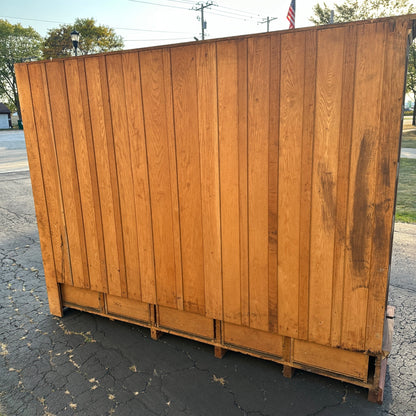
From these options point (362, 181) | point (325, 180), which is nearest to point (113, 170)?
point (325, 180)

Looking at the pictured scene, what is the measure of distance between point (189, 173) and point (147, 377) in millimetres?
1602

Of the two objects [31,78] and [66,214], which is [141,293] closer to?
[66,214]

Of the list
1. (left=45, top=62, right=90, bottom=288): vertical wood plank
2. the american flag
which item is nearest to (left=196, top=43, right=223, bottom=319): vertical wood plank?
(left=45, top=62, right=90, bottom=288): vertical wood plank

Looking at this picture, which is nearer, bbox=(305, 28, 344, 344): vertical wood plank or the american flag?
bbox=(305, 28, 344, 344): vertical wood plank

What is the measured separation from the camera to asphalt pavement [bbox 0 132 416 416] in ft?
8.09

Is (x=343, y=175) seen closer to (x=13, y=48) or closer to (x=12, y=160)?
(x=12, y=160)

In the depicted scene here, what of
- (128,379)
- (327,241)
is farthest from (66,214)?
(327,241)

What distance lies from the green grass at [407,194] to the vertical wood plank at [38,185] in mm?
5922

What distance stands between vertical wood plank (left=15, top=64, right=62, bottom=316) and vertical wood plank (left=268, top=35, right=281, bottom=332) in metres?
2.22

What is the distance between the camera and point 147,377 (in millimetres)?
2787

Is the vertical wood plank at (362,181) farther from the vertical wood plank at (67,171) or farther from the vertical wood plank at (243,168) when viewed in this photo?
the vertical wood plank at (67,171)

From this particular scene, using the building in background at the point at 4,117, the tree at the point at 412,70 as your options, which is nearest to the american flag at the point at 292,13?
the tree at the point at 412,70

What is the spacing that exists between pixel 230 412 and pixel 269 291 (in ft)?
2.76

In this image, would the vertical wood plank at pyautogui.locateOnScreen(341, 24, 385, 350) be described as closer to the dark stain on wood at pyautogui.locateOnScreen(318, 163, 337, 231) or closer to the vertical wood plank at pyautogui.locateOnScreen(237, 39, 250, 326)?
the dark stain on wood at pyautogui.locateOnScreen(318, 163, 337, 231)
